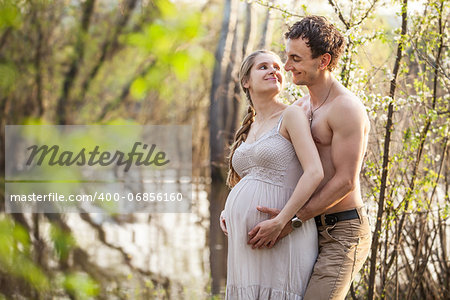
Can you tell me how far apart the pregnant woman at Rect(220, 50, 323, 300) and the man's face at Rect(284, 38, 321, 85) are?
0.12 meters

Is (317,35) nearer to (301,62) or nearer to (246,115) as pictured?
(301,62)

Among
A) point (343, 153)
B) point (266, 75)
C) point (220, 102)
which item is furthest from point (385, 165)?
point (220, 102)

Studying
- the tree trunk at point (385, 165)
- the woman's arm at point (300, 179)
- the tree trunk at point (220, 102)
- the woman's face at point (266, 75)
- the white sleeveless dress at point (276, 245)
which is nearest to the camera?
the woman's arm at point (300, 179)

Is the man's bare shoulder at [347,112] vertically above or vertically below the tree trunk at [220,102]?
below

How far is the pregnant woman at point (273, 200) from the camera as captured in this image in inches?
82.7

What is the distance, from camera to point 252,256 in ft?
7.29

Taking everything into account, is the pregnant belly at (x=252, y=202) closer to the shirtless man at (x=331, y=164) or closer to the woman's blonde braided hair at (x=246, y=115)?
the shirtless man at (x=331, y=164)

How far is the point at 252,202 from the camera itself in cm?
225

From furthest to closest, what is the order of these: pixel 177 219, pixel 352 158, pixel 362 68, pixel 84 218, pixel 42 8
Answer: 1. pixel 177 219
2. pixel 84 218
3. pixel 362 68
4. pixel 352 158
5. pixel 42 8

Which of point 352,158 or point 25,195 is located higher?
point 352,158

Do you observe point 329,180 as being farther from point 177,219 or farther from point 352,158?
point 177,219

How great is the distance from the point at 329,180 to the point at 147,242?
5.53m

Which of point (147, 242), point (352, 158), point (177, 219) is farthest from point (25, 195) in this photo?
point (177, 219)

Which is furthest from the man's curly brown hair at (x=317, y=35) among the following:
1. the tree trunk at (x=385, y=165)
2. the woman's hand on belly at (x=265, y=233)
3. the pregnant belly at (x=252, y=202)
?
the tree trunk at (x=385, y=165)
